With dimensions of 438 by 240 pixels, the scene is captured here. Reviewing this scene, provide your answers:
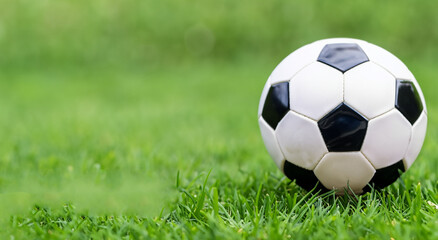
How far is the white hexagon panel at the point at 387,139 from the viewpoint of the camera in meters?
2.27

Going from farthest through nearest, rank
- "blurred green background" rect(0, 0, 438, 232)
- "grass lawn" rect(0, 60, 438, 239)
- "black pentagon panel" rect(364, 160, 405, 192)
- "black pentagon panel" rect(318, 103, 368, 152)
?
"blurred green background" rect(0, 0, 438, 232) → "black pentagon panel" rect(364, 160, 405, 192) → "black pentagon panel" rect(318, 103, 368, 152) → "grass lawn" rect(0, 60, 438, 239)

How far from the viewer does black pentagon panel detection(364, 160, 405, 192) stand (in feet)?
7.75

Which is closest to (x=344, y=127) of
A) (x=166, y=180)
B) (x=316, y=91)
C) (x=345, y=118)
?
(x=345, y=118)

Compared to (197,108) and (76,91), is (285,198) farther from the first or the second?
(76,91)

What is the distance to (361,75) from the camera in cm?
232

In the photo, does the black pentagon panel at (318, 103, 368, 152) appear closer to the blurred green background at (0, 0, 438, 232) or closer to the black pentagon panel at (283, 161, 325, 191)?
the black pentagon panel at (283, 161, 325, 191)

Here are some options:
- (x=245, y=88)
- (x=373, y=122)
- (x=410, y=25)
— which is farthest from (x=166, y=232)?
(x=410, y=25)

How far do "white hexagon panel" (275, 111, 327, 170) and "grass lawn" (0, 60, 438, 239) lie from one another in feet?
0.57

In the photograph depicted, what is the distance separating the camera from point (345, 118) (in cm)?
226

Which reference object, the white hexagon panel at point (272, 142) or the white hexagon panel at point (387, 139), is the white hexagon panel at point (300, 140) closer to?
the white hexagon panel at point (272, 142)

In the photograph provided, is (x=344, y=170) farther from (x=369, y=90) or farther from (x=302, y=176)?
(x=369, y=90)

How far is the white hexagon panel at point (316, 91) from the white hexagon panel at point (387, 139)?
21 centimetres

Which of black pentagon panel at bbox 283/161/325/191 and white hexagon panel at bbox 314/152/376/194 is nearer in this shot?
white hexagon panel at bbox 314/152/376/194

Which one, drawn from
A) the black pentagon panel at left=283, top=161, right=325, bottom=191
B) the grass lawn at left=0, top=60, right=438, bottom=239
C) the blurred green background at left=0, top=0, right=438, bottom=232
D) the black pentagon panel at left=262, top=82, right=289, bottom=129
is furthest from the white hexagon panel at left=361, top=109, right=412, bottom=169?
the blurred green background at left=0, top=0, right=438, bottom=232
